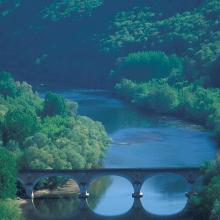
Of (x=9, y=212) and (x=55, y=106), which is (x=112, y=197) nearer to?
(x=9, y=212)

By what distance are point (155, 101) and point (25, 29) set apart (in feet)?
186

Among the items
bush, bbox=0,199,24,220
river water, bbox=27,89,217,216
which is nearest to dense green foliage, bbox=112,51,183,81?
river water, bbox=27,89,217,216

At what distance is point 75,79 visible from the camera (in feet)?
443

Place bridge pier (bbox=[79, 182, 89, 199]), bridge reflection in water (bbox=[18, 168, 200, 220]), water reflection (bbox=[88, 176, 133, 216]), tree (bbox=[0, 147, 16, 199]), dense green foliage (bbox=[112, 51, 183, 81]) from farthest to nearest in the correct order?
dense green foliage (bbox=[112, 51, 183, 81]), bridge pier (bbox=[79, 182, 89, 199]), bridge reflection in water (bbox=[18, 168, 200, 220]), water reflection (bbox=[88, 176, 133, 216]), tree (bbox=[0, 147, 16, 199])

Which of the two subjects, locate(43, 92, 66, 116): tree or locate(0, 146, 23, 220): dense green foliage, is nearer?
locate(0, 146, 23, 220): dense green foliage

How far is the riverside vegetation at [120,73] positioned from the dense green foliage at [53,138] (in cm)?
7

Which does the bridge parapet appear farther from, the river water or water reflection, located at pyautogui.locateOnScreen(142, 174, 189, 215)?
water reflection, located at pyautogui.locateOnScreen(142, 174, 189, 215)

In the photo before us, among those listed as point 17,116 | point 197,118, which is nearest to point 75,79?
point 197,118

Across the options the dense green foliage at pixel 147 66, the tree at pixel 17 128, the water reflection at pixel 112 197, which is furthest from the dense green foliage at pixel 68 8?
the water reflection at pixel 112 197

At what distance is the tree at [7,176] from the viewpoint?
5803 cm

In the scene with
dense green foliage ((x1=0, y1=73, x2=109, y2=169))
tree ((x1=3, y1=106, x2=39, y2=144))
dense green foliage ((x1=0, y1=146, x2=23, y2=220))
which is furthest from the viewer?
tree ((x1=3, y1=106, x2=39, y2=144))

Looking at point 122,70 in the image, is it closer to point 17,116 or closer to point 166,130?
point 166,130

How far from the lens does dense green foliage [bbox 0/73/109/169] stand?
219ft

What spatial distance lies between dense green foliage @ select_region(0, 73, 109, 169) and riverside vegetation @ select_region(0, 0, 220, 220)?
0.07 m
